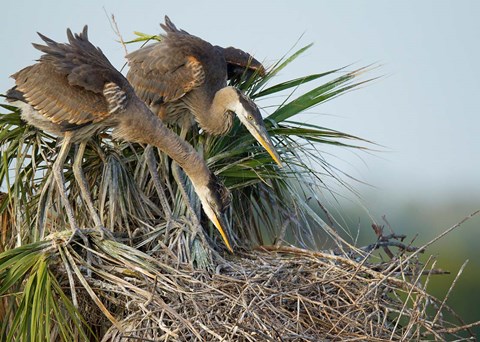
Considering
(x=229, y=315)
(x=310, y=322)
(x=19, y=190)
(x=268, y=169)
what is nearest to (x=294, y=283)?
(x=310, y=322)

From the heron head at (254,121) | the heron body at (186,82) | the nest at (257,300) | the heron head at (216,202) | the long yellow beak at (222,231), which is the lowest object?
the nest at (257,300)

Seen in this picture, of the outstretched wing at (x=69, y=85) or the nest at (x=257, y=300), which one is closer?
the nest at (x=257, y=300)

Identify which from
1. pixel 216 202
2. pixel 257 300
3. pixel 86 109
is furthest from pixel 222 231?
pixel 86 109

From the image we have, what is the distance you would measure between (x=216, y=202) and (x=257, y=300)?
1.13 m

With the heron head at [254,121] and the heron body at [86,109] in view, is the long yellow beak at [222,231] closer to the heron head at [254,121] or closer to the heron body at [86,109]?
the heron body at [86,109]

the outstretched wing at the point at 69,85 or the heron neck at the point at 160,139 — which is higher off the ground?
the outstretched wing at the point at 69,85

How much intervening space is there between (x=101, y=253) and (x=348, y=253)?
1.83 metres

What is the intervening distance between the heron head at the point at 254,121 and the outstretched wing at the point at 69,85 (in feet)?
3.10

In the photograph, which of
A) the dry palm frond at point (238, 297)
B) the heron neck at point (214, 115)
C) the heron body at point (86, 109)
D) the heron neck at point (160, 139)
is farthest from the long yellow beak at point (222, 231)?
the heron neck at point (214, 115)

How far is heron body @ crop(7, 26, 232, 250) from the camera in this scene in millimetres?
6793

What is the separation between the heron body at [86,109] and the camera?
6.79 meters

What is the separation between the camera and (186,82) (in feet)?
25.0

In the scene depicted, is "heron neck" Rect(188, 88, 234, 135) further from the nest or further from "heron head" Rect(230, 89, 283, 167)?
the nest

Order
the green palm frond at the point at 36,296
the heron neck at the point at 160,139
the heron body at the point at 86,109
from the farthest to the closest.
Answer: the heron neck at the point at 160,139, the heron body at the point at 86,109, the green palm frond at the point at 36,296
